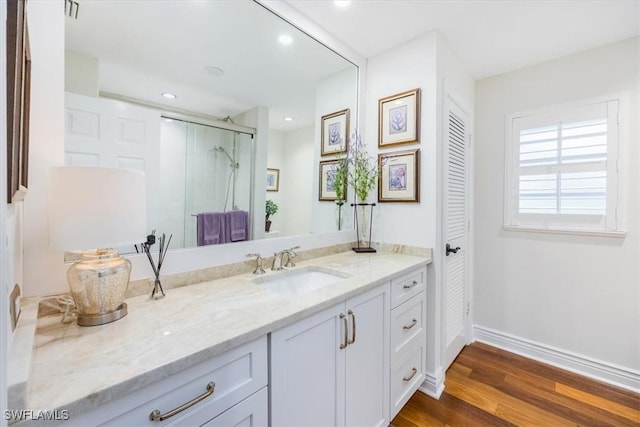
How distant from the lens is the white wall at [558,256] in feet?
6.45

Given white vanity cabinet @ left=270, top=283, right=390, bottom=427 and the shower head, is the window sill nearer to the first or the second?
white vanity cabinet @ left=270, top=283, right=390, bottom=427

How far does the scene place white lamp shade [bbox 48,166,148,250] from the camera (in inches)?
31.3

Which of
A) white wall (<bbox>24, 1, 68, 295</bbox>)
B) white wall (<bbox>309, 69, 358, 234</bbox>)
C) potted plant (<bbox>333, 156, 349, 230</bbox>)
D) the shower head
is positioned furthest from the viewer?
potted plant (<bbox>333, 156, 349, 230</bbox>)

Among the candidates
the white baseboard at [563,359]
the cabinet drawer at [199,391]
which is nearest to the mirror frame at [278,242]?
the cabinet drawer at [199,391]

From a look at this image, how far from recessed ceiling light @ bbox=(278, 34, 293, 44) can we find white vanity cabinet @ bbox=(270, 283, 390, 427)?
162 cm

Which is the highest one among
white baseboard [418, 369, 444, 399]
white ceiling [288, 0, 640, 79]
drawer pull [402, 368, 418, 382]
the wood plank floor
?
white ceiling [288, 0, 640, 79]

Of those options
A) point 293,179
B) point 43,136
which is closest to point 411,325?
point 293,179

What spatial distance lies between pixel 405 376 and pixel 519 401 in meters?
0.83

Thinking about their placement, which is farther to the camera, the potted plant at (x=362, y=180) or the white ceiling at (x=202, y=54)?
the potted plant at (x=362, y=180)

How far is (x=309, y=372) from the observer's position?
1.08m

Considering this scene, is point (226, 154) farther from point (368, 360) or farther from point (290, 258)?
point (368, 360)

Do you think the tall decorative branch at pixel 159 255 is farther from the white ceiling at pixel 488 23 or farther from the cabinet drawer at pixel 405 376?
the white ceiling at pixel 488 23

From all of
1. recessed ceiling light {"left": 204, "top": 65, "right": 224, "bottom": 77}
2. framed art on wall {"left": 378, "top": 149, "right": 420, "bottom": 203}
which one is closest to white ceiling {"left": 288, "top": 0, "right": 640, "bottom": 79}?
recessed ceiling light {"left": 204, "top": 65, "right": 224, "bottom": 77}

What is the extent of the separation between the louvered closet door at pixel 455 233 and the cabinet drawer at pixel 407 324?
0.29m
